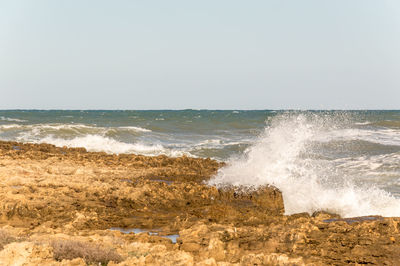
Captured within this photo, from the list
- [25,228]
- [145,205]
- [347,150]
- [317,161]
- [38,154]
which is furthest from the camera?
[347,150]

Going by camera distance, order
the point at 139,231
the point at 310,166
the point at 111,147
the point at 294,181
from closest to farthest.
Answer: the point at 139,231 → the point at 294,181 → the point at 310,166 → the point at 111,147

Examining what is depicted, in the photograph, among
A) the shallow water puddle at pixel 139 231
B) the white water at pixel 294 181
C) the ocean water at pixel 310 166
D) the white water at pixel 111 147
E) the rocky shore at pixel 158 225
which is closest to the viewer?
the rocky shore at pixel 158 225

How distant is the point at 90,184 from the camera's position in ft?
31.9

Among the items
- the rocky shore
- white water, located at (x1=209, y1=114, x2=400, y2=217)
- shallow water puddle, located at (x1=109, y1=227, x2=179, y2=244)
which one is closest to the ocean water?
white water, located at (x1=209, y1=114, x2=400, y2=217)

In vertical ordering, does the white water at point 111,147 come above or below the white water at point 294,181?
below

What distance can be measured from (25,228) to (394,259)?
15.4ft

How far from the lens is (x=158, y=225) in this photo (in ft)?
24.7

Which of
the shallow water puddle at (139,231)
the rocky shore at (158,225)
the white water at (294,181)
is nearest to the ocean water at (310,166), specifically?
the white water at (294,181)

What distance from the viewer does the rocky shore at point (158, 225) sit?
5.29m

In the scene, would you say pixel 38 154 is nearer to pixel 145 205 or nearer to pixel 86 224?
pixel 145 205

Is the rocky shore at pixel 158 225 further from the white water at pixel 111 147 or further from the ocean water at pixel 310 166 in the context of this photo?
the white water at pixel 111 147

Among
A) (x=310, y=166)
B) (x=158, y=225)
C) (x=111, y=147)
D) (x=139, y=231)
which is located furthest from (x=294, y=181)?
(x=111, y=147)

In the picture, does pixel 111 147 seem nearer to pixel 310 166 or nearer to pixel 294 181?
pixel 310 166

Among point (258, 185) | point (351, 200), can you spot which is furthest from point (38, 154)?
point (351, 200)
